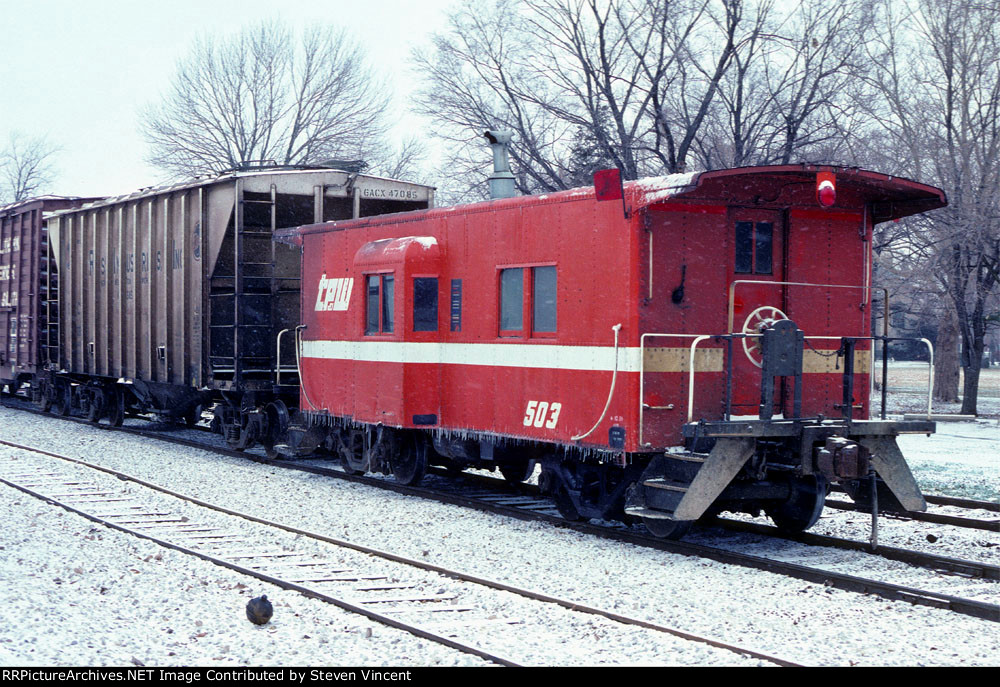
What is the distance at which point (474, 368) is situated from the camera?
11523 millimetres

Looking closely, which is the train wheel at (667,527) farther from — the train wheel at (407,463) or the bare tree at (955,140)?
the bare tree at (955,140)

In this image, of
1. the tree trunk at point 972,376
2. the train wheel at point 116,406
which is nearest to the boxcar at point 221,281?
the train wheel at point 116,406

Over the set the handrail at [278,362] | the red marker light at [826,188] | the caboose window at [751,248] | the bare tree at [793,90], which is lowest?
the handrail at [278,362]

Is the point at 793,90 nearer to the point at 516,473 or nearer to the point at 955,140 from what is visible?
the point at 955,140

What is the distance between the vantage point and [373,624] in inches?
274

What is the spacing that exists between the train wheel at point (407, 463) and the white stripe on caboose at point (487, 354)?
1148 mm

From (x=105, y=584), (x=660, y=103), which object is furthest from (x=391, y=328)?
(x=660, y=103)

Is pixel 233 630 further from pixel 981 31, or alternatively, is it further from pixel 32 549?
pixel 981 31

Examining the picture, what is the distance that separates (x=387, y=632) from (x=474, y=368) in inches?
197

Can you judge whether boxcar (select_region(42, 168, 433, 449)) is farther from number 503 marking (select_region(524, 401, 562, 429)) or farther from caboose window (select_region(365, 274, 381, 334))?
number 503 marking (select_region(524, 401, 562, 429))

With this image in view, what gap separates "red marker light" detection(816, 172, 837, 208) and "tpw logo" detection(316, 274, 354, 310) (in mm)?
6123

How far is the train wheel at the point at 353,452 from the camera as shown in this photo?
541 inches

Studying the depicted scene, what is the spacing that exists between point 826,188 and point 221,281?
9.81 m

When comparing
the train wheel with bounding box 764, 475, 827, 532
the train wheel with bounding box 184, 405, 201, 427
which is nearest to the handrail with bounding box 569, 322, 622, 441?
the train wheel with bounding box 764, 475, 827, 532
